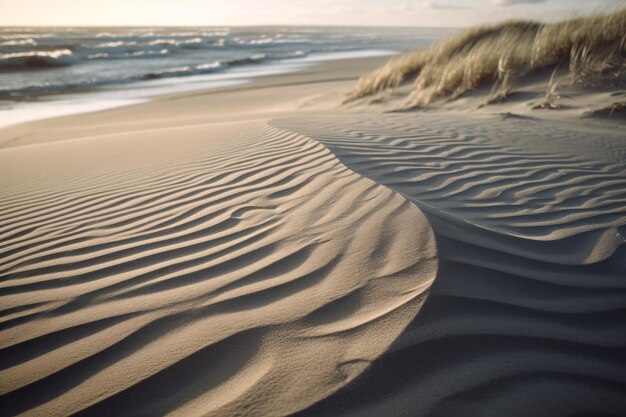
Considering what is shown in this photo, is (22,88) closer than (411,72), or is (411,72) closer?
(411,72)

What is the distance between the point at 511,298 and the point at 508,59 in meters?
6.75

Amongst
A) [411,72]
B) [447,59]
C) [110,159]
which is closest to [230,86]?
[411,72]

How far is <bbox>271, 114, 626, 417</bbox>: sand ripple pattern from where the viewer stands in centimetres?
103

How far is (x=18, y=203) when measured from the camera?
3049 mm

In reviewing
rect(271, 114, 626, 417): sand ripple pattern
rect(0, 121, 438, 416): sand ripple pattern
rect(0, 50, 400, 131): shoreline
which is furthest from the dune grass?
rect(0, 50, 400, 131): shoreline

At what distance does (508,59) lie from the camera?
6742 mm

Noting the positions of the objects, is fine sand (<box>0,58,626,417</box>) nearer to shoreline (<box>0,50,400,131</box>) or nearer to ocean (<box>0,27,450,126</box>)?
shoreline (<box>0,50,400,131</box>)

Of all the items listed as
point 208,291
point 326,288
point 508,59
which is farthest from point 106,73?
point 326,288

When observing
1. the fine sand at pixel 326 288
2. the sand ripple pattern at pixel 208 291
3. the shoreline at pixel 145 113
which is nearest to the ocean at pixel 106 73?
the shoreline at pixel 145 113

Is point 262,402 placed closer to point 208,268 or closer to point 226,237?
point 208,268

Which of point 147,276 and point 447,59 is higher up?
point 447,59

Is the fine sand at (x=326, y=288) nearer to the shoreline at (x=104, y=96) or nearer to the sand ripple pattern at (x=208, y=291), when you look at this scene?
the sand ripple pattern at (x=208, y=291)

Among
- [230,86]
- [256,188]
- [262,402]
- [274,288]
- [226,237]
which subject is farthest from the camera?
[230,86]

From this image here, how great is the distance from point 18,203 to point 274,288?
274 cm
